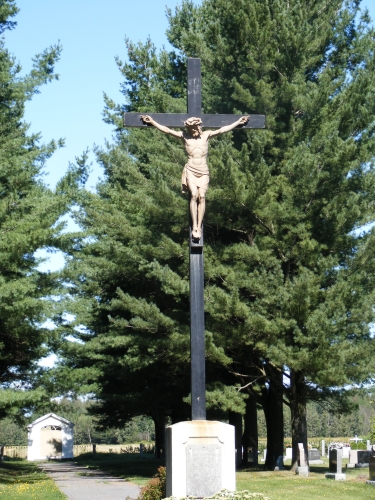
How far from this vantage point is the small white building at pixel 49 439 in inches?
1740

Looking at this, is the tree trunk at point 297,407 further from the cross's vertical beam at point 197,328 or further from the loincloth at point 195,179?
the loincloth at point 195,179

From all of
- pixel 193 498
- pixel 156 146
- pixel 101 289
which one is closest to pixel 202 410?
pixel 193 498

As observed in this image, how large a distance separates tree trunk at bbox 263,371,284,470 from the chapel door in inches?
930

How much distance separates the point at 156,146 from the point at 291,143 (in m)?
4.39

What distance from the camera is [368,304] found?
19078mm

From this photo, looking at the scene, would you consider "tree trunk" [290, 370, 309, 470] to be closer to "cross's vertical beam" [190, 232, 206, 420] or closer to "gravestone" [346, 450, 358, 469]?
"gravestone" [346, 450, 358, 469]

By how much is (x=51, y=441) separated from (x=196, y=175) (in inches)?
1491

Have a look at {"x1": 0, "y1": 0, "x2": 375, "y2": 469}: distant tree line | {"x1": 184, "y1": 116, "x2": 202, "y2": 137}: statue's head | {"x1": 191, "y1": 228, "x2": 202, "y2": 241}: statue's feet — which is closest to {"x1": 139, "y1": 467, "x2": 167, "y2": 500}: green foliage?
{"x1": 191, "y1": 228, "x2": 202, "y2": 241}: statue's feet

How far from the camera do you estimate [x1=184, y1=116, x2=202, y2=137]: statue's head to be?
9955mm

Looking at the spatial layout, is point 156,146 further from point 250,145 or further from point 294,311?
point 294,311

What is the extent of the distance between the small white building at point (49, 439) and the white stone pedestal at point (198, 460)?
36.9 meters

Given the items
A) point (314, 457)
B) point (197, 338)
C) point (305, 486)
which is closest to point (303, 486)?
point (305, 486)

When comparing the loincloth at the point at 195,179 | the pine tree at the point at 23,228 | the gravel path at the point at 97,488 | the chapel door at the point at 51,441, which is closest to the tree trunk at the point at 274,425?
the gravel path at the point at 97,488

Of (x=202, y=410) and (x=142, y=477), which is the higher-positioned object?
(x=202, y=410)
